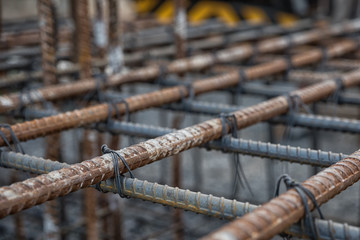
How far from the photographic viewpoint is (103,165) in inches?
120

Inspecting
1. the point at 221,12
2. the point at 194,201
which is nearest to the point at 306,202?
the point at 194,201

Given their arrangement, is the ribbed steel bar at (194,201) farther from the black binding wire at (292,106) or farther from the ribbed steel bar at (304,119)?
the black binding wire at (292,106)

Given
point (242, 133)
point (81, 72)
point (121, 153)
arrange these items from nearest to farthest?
point (121, 153) < point (81, 72) < point (242, 133)

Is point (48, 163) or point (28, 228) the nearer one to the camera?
point (48, 163)

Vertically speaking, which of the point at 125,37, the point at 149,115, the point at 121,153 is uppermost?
the point at 121,153

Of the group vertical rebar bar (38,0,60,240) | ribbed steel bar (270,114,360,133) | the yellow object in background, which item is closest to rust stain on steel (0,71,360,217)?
ribbed steel bar (270,114,360,133)

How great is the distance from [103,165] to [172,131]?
1097 mm

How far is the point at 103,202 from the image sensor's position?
29.9ft

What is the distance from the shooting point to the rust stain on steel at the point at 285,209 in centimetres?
224

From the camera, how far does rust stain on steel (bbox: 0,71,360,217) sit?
2.68 m

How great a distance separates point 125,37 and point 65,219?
411 cm

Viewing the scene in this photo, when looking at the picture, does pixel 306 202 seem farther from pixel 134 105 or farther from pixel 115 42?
pixel 115 42

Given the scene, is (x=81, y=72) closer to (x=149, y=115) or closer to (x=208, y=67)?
(x=208, y=67)

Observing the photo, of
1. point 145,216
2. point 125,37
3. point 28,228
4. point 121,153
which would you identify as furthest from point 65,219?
point 121,153
